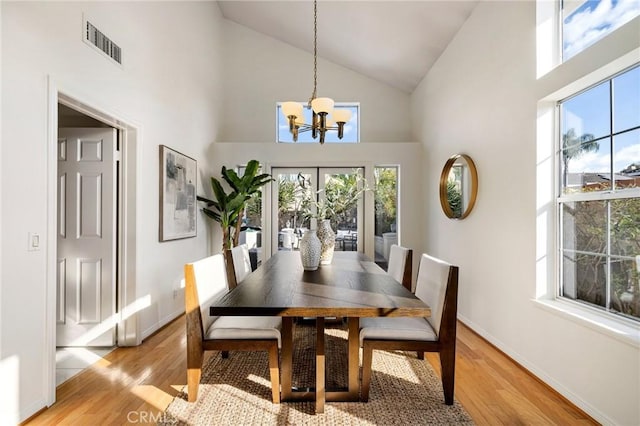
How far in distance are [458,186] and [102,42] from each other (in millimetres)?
3650

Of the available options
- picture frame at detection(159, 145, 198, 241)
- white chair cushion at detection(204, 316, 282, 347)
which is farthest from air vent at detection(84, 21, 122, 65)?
white chair cushion at detection(204, 316, 282, 347)

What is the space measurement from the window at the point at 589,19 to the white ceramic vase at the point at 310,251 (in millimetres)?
2230

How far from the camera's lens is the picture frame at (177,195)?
11.8 feet

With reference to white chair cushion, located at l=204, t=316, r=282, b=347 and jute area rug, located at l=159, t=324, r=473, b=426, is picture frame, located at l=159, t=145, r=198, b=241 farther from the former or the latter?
white chair cushion, located at l=204, t=316, r=282, b=347

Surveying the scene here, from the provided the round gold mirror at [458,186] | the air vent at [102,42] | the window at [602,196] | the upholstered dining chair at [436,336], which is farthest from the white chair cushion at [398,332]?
the air vent at [102,42]

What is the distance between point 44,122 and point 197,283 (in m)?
1.37

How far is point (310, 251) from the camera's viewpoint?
105 inches

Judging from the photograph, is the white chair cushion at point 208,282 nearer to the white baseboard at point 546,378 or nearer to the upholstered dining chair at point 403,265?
the upholstered dining chair at point 403,265

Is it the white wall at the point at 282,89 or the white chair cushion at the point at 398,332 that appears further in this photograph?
the white wall at the point at 282,89

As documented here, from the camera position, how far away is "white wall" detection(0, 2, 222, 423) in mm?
1878

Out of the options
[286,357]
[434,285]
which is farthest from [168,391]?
[434,285]

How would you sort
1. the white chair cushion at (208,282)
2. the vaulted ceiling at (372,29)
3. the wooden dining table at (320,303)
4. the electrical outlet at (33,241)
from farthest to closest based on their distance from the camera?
the vaulted ceiling at (372,29) → the white chair cushion at (208,282) → the electrical outlet at (33,241) → the wooden dining table at (320,303)

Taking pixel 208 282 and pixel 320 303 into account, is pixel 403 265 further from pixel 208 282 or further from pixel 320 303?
pixel 208 282

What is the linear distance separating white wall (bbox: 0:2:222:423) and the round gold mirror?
3.22 m
